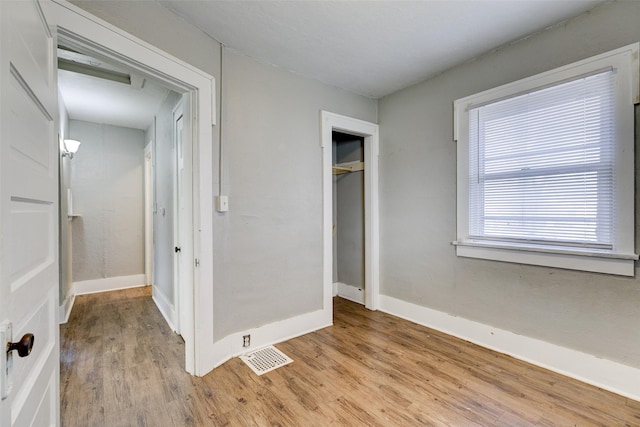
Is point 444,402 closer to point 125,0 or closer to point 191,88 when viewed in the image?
point 191,88

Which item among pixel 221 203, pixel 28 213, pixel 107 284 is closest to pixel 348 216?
pixel 221 203

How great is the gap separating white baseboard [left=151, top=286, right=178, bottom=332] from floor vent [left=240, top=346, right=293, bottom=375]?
1052 mm

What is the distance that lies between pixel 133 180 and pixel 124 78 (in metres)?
2.21

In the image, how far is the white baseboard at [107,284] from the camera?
421cm

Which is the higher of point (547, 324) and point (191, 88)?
point (191, 88)

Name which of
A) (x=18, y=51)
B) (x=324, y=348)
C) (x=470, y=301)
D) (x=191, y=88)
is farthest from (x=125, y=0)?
(x=470, y=301)

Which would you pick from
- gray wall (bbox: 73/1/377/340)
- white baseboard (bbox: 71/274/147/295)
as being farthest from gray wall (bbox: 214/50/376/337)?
white baseboard (bbox: 71/274/147/295)

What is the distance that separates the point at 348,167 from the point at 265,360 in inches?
99.1

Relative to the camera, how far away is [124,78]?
2906 mm

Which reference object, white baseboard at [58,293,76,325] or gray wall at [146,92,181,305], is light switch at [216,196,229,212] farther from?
white baseboard at [58,293,76,325]

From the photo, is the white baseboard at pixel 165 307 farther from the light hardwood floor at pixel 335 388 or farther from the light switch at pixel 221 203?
the light switch at pixel 221 203

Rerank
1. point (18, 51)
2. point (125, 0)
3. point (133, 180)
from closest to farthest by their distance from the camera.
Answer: point (18, 51), point (125, 0), point (133, 180)

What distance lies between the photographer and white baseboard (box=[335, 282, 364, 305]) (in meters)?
3.76

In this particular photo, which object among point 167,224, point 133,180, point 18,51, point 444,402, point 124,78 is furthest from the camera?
point 133,180
